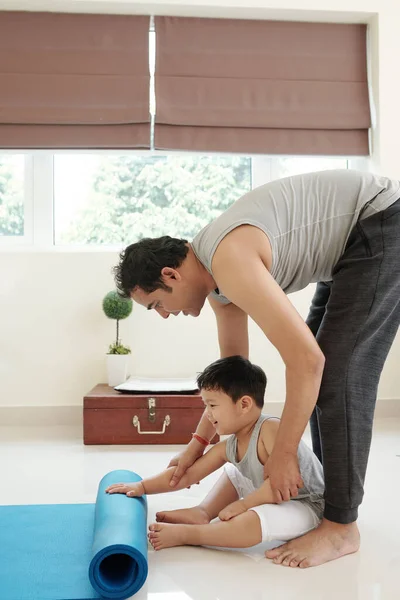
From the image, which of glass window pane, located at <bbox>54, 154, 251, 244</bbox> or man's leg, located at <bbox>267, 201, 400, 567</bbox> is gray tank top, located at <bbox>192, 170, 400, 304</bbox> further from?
glass window pane, located at <bbox>54, 154, 251, 244</bbox>

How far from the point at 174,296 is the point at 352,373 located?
19.0 inches

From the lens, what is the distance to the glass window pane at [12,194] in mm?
3982

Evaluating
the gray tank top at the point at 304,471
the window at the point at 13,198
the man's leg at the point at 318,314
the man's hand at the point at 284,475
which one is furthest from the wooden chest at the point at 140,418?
the man's hand at the point at 284,475

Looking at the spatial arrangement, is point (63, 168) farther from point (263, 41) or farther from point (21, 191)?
point (263, 41)

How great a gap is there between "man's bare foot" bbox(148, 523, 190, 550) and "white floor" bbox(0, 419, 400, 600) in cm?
2

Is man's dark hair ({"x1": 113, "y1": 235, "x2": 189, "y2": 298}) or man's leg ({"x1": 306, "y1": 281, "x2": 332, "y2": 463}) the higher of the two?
man's dark hair ({"x1": 113, "y1": 235, "x2": 189, "y2": 298})

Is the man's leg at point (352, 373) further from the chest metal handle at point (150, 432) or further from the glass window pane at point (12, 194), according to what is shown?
the glass window pane at point (12, 194)

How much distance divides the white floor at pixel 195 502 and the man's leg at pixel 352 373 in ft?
0.22

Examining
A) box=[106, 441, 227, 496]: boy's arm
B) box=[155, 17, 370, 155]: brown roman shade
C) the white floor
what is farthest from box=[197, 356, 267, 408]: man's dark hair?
box=[155, 17, 370, 155]: brown roman shade

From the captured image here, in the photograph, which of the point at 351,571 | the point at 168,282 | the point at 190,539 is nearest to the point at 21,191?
the point at 168,282

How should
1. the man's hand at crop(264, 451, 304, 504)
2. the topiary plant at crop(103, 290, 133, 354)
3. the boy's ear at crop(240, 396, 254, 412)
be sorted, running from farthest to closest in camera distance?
the topiary plant at crop(103, 290, 133, 354) → the boy's ear at crop(240, 396, 254, 412) → the man's hand at crop(264, 451, 304, 504)

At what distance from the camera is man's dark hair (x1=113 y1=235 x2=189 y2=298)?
72.2 inches

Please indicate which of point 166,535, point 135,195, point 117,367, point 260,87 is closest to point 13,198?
point 135,195

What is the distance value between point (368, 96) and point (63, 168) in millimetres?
1700
